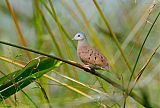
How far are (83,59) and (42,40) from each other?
29cm

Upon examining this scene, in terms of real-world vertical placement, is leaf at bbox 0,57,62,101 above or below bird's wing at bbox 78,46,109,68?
above

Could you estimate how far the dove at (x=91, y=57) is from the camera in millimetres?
772

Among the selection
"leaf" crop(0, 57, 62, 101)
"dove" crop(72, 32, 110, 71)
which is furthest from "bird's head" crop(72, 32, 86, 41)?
"leaf" crop(0, 57, 62, 101)

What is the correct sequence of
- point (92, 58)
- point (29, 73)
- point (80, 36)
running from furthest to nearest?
point (80, 36) < point (92, 58) < point (29, 73)

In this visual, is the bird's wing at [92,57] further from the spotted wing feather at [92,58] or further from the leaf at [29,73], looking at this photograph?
the leaf at [29,73]

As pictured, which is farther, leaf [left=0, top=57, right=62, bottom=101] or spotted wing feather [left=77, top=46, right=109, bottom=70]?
spotted wing feather [left=77, top=46, right=109, bottom=70]

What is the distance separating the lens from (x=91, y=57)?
2.70 ft

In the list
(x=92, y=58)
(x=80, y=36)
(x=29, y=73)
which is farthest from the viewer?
(x=80, y=36)

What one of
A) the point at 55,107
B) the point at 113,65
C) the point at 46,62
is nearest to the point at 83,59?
the point at 113,65

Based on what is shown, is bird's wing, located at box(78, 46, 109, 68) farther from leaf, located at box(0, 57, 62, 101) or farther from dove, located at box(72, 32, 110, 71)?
leaf, located at box(0, 57, 62, 101)

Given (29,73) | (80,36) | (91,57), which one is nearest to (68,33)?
(80,36)

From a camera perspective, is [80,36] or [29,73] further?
[80,36]

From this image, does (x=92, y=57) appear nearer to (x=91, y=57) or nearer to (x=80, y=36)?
(x=91, y=57)

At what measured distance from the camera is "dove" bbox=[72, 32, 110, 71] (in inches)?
30.4
